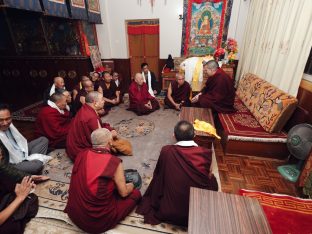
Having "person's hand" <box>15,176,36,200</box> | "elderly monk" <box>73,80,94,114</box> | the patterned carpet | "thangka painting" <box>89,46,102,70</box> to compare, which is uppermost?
"thangka painting" <box>89,46,102,70</box>

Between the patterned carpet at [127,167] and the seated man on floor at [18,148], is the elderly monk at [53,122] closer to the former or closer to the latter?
the patterned carpet at [127,167]

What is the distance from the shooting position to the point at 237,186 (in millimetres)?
2420

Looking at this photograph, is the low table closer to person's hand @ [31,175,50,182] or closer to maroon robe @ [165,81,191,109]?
maroon robe @ [165,81,191,109]

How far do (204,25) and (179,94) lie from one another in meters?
2.53

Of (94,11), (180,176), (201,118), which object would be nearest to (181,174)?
(180,176)

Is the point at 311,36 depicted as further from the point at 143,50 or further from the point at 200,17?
the point at 143,50

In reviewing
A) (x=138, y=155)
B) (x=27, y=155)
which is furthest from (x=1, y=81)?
(x=138, y=155)

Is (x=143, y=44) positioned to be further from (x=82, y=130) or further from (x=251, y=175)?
(x=251, y=175)

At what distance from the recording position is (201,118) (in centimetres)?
311

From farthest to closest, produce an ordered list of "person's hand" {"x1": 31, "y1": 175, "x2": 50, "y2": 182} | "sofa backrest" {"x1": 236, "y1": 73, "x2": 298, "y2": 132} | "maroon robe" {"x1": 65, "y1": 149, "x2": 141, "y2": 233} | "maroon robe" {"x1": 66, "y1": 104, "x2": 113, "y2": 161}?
"sofa backrest" {"x1": 236, "y1": 73, "x2": 298, "y2": 132}, "maroon robe" {"x1": 66, "y1": 104, "x2": 113, "y2": 161}, "person's hand" {"x1": 31, "y1": 175, "x2": 50, "y2": 182}, "maroon robe" {"x1": 65, "y1": 149, "x2": 141, "y2": 233}

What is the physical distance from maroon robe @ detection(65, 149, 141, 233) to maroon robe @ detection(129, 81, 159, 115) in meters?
2.83

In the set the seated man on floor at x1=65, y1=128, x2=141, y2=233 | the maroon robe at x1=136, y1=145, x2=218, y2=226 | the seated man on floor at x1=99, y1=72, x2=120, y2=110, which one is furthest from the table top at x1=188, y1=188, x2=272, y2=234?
the seated man on floor at x1=99, y1=72, x2=120, y2=110

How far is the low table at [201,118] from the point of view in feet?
8.72

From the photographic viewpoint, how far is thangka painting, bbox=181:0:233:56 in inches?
209
